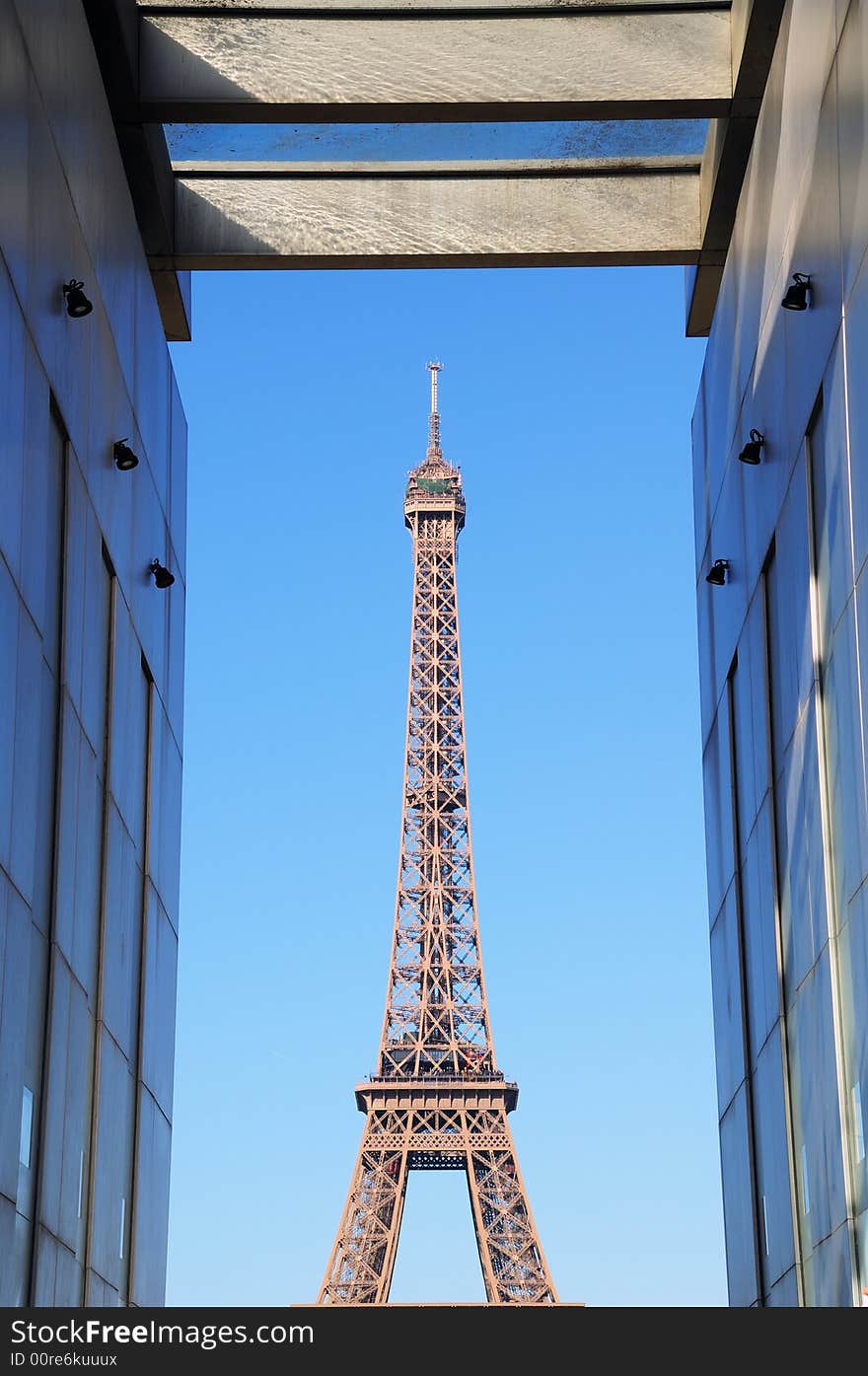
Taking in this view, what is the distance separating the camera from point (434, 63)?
49.7 feet

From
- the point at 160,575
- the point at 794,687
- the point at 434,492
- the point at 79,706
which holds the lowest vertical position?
the point at 79,706

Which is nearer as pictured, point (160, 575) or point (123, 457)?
point (123, 457)

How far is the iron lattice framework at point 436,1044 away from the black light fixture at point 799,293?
64.7 meters

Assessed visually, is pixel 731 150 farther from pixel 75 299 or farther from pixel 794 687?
pixel 75 299

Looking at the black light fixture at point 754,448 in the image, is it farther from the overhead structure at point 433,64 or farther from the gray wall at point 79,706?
the gray wall at point 79,706

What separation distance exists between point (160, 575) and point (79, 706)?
3.66 m

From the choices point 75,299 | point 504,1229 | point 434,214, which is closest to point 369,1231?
point 504,1229

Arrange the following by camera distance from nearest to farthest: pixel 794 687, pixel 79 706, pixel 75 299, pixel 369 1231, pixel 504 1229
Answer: pixel 75 299 < pixel 79 706 < pixel 794 687 < pixel 369 1231 < pixel 504 1229

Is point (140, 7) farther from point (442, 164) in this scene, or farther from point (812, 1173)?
point (812, 1173)

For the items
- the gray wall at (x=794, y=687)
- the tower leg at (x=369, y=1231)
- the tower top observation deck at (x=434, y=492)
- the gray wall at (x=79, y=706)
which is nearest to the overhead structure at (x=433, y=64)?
the gray wall at (x=794, y=687)

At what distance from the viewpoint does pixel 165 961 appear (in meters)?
17.2

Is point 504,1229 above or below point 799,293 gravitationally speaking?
above
